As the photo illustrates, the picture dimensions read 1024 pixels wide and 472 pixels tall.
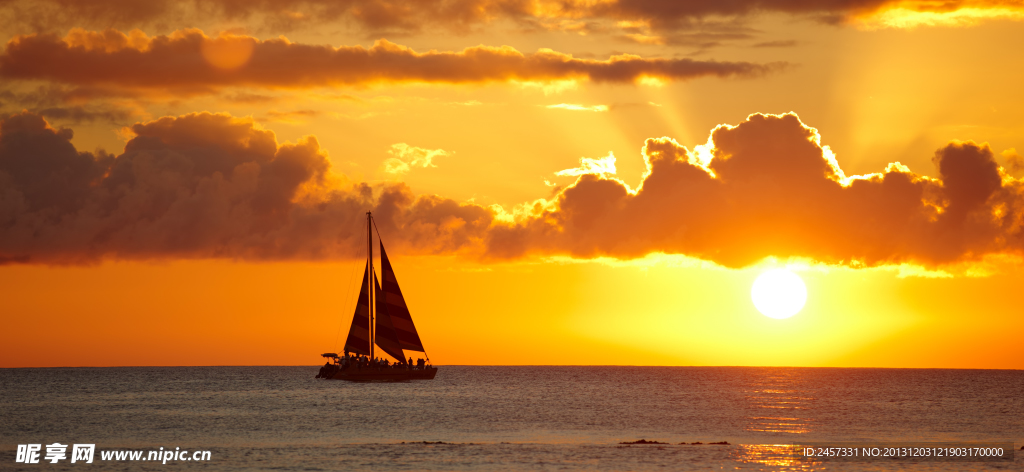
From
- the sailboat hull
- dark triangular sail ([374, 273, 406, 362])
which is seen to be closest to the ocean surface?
the sailboat hull

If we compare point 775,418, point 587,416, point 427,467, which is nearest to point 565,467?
point 427,467

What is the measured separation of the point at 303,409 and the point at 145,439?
30.7 meters

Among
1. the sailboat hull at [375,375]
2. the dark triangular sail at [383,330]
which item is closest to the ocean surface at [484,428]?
the sailboat hull at [375,375]

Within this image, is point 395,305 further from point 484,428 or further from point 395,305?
point 484,428

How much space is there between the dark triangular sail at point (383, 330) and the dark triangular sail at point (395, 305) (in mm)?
541

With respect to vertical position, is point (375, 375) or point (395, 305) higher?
point (395, 305)

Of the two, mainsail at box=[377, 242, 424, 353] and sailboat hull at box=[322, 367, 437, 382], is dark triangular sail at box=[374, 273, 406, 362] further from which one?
sailboat hull at box=[322, 367, 437, 382]

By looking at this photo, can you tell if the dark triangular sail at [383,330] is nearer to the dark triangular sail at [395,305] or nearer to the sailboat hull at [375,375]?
the dark triangular sail at [395,305]

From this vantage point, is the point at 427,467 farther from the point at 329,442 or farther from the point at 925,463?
the point at 925,463

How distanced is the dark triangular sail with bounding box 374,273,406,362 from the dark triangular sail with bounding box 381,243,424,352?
54 centimetres

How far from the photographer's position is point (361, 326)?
442 ft

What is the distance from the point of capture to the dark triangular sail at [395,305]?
13350 cm

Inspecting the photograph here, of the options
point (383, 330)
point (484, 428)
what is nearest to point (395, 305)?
point (383, 330)

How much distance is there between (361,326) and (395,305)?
577 cm
